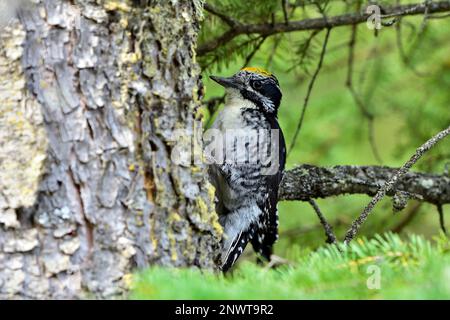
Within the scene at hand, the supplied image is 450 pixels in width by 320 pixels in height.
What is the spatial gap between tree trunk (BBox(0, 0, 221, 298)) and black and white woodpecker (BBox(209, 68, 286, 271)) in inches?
58.8

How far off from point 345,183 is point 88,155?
6.33ft

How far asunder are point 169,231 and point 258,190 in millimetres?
1667

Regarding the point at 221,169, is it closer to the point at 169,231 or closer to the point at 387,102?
the point at 169,231

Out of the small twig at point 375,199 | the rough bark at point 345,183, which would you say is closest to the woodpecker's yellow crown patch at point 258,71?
the rough bark at point 345,183

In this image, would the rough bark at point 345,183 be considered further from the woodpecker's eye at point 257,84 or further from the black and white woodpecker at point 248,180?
the woodpecker's eye at point 257,84

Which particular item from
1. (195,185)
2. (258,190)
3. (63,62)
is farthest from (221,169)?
(63,62)

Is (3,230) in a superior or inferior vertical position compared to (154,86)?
inferior

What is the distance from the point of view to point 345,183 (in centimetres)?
387

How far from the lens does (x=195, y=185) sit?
256 centimetres

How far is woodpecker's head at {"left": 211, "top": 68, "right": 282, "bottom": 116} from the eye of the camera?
439cm

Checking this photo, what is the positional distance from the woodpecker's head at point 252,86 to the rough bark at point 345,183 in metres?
0.73

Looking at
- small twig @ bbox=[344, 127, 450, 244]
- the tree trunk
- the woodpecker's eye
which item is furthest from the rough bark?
the tree trunk

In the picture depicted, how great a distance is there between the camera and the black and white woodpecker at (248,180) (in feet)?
13.1

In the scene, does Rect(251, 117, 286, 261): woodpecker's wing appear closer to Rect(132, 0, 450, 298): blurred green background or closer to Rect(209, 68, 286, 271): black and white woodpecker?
Rect(209, 68, 286, 271): black and white woodpecker
